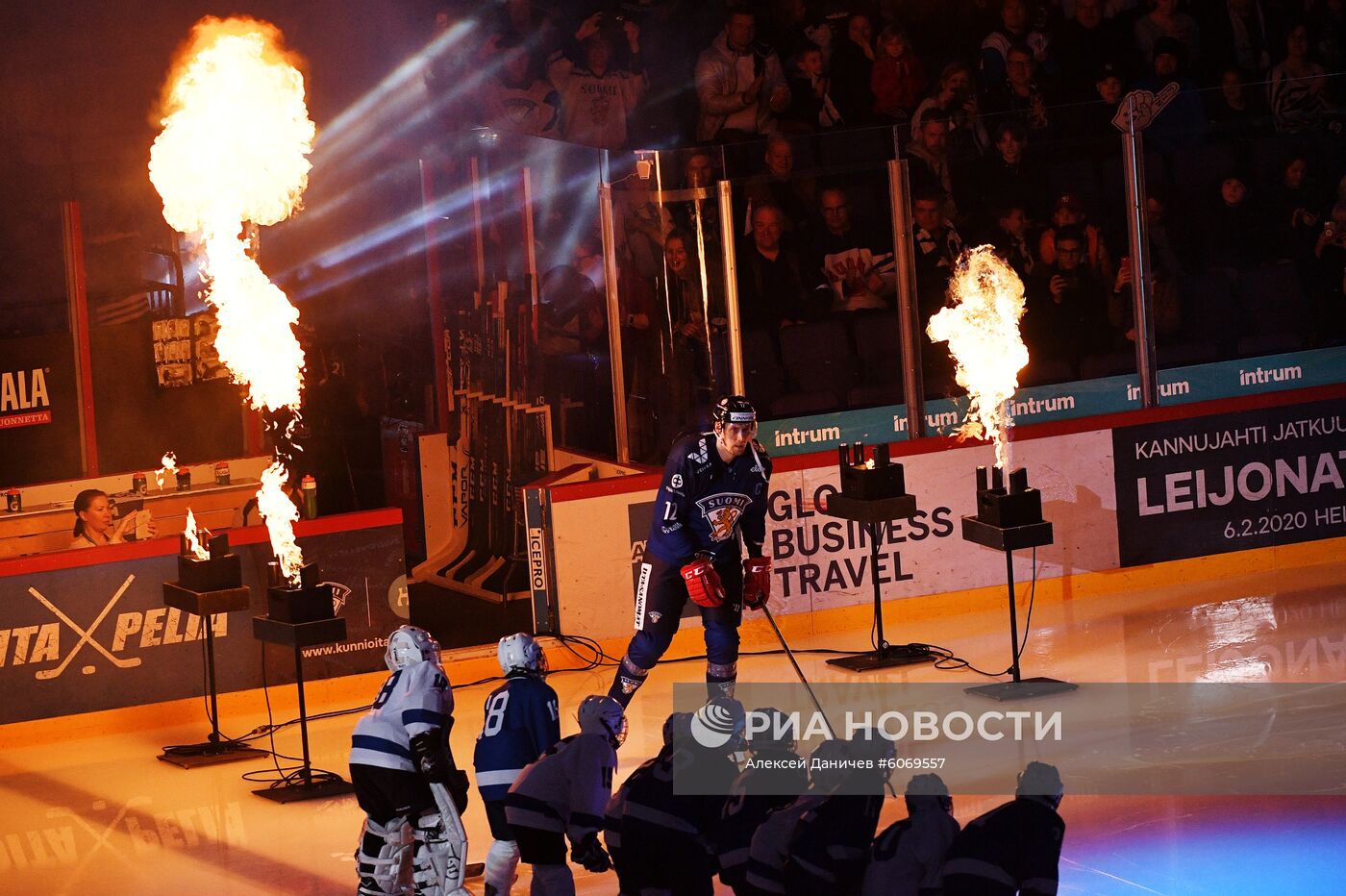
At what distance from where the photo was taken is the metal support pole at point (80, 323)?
13453 mm

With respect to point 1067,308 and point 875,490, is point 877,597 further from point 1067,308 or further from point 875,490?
point 1067,308

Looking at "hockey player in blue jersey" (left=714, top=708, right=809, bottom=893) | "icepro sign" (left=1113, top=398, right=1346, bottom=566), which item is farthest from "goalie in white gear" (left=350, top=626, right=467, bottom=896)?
"icepro sign" (left=1113, top=398, right=1346, bottom=566)

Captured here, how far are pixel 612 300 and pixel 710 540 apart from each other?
10.9ft

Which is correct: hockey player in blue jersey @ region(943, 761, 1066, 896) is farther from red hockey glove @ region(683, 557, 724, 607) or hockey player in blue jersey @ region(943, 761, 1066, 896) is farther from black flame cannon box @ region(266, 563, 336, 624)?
black flame cannon box @ region(266, 563, 336, 624)

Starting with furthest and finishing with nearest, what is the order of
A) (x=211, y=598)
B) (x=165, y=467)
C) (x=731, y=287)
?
1. (x=165, y=467)
2. (x=731, y=287)
3. (x=211, y=598)

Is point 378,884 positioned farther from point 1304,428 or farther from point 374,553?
point 1304,428

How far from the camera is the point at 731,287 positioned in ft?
38.9

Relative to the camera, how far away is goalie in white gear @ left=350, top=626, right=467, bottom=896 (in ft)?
21.9

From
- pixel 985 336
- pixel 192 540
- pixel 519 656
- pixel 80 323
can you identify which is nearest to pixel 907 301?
pixel 985 336

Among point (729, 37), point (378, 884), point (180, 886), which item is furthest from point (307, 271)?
point (378, 884)

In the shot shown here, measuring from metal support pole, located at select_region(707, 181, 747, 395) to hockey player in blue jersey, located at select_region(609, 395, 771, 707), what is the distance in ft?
8.70

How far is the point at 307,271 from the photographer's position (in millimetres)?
14359

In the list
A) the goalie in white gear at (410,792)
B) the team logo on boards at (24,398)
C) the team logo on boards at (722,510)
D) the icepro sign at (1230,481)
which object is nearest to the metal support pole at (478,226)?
the team logo on boards at (24,398)

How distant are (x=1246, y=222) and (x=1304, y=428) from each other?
167cm
